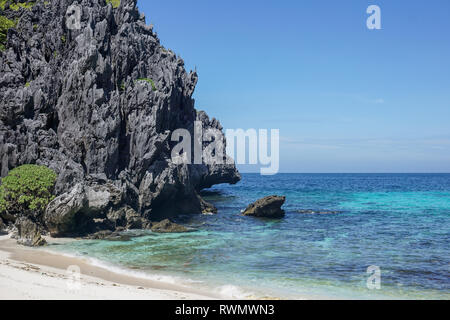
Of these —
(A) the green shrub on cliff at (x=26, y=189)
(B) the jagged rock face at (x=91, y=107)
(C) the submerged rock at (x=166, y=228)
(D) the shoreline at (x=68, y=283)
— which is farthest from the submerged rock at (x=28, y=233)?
(C) the submerged rock at (x=166, y=228)

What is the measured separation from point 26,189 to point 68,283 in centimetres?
1832

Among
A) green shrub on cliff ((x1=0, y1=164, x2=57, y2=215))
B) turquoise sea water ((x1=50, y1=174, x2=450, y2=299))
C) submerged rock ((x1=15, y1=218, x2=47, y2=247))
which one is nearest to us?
turquoise sea water ((x1=50, y1=174, x2=450, y2=299))

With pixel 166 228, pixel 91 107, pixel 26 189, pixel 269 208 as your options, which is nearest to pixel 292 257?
pixel 166 228

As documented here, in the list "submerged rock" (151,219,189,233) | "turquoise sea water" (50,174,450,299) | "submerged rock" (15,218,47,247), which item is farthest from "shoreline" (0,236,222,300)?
"submerged rock" (151,219,189,233)

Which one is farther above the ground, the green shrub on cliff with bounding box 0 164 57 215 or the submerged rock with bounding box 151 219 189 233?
the green shrub on cliff with bounding box 0 164 57 215

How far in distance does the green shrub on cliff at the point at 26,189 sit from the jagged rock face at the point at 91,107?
4.85ft

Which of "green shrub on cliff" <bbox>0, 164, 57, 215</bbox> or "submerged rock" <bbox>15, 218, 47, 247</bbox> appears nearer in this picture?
"submerged rock" <bbox>15, 218, 47, 247</bbox>

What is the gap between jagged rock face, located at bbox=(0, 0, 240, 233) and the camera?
3850 cm

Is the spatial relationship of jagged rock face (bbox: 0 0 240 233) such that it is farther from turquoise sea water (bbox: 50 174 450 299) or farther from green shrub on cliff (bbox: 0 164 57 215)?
turquoise sea water (bbox: 50 174 450 299)

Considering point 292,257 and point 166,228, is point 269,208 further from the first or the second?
point 292,257

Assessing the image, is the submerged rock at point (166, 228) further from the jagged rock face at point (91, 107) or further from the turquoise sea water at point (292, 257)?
the jagged rock face at point (91, 107)

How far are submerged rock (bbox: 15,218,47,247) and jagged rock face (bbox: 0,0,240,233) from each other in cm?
214

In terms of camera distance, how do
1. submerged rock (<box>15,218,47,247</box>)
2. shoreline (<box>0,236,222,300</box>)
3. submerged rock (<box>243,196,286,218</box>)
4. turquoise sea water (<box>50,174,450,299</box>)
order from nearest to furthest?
shoreline (<box>0,236,222,300</box>)
turquoise sea water (<box>50,174,450,299</box>)
submerged rock (<box>15,218,47,247</box>)
submerged rock (<box>243,196,286,218</box>)

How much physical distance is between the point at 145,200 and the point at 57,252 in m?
16.2
